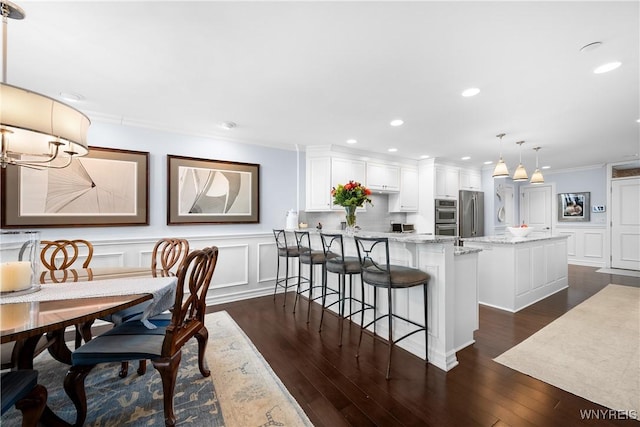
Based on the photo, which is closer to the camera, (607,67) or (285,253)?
(607,67)

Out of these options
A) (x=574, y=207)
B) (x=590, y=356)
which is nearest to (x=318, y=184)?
(x=590, y=356)

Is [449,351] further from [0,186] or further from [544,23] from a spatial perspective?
[0,186]

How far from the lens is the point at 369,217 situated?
5.33 metres

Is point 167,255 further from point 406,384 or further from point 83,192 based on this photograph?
point 406,384

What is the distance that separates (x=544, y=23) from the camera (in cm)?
160

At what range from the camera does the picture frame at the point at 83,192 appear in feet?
8.89

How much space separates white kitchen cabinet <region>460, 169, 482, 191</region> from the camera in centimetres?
611

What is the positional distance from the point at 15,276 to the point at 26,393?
66 cm

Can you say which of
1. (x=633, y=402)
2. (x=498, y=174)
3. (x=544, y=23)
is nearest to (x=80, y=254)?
(x=544, y=23)

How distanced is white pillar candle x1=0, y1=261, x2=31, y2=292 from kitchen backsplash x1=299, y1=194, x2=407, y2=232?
3331 millimetres

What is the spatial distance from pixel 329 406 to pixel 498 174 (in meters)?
3.85

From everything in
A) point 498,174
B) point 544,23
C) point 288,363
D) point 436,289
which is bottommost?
point 288,363

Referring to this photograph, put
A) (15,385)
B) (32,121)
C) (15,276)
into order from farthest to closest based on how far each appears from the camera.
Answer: (15,276)
(32,121)
(15,385)

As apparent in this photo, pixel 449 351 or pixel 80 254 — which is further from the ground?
pixel 80 254
